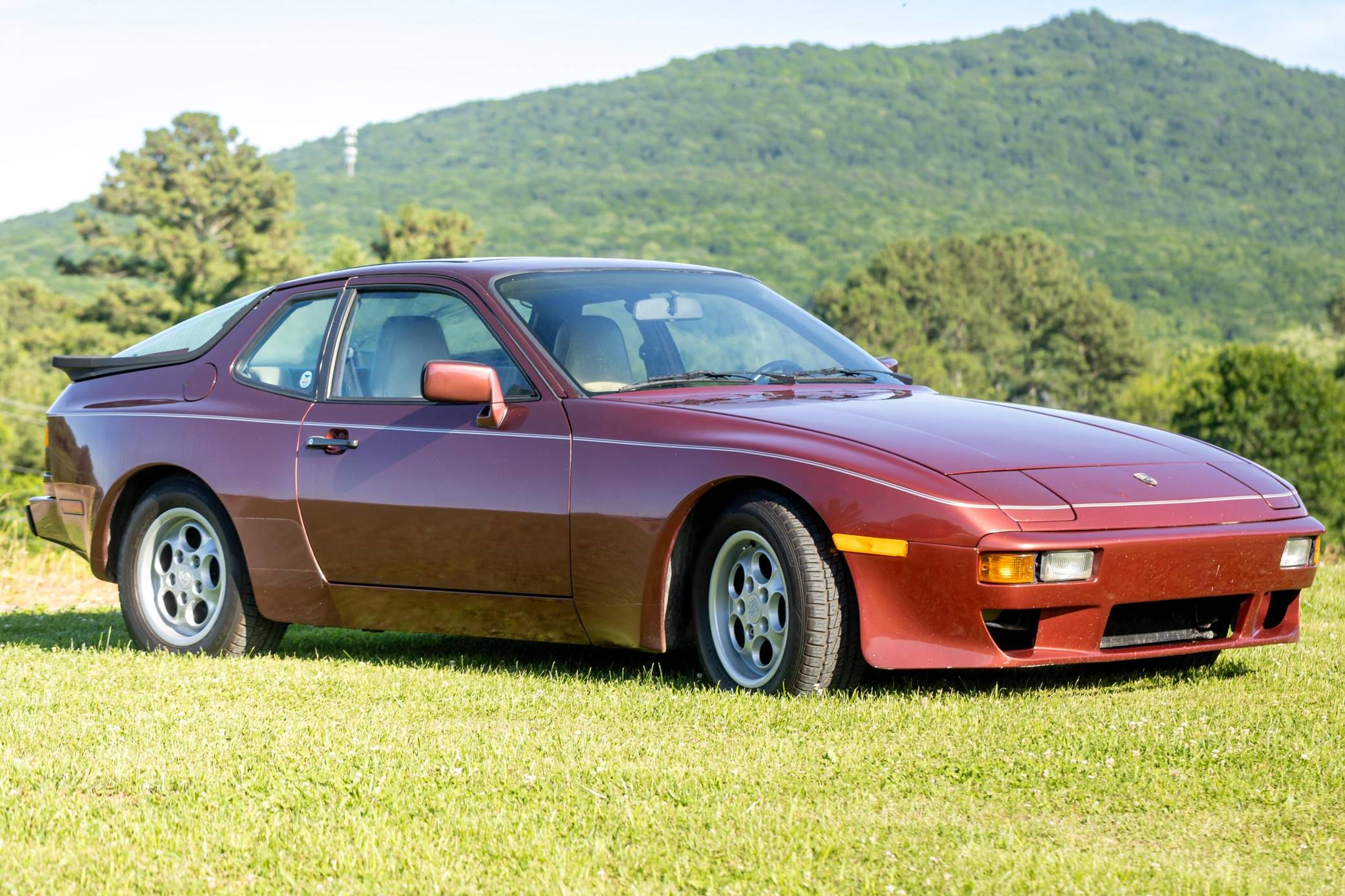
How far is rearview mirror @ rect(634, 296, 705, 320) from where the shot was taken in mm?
6402

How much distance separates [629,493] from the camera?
567cm

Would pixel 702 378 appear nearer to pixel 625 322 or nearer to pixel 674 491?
pixel 625 322

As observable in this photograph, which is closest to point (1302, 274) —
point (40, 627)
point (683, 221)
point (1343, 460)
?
point (683, 221)

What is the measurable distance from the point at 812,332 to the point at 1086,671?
6.06ft

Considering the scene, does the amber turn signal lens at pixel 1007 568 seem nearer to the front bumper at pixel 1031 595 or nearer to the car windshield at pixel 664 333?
the front bumper at pixel 1031 595

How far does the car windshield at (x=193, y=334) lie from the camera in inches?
286

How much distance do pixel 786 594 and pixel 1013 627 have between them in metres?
0.72

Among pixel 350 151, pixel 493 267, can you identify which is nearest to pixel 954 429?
pixel 493 267

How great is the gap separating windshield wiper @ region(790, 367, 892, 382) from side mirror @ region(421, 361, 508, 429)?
1.20 metres

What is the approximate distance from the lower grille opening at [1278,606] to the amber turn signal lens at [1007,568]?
121cm

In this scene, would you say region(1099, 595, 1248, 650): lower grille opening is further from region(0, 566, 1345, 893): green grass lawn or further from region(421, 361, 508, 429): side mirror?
region(421, 361, 508, 429): side mirror

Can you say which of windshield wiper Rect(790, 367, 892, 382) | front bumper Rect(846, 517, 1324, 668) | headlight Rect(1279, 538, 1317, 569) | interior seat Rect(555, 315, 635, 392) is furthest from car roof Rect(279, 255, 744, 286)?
headlight Rect(1279, 538, 1317, 569)

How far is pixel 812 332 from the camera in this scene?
6863mm

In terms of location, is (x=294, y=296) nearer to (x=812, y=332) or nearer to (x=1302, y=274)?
(x=812, y=332)
